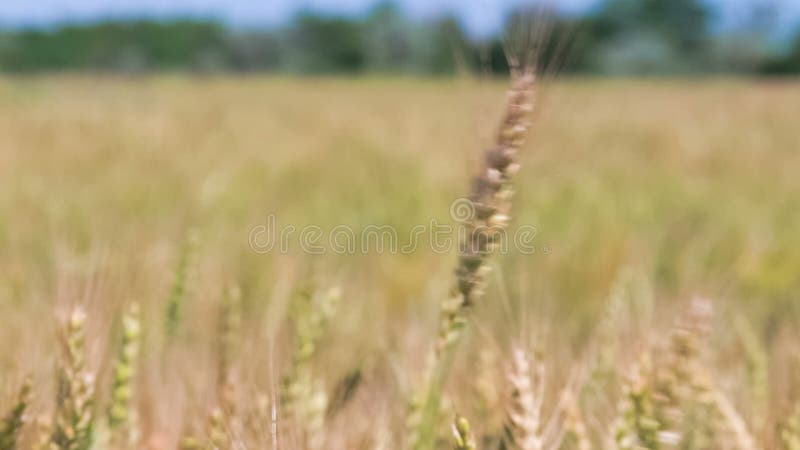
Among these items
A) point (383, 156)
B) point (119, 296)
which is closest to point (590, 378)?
point (119, 296)

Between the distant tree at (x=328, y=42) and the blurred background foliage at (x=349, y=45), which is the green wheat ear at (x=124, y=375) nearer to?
the blurred background foliage at (x=349, y=45)

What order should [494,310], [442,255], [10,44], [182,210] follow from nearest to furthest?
[494,310] → [442,255] → [182,210] → [10,44]

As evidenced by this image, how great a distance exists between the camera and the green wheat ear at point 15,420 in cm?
39

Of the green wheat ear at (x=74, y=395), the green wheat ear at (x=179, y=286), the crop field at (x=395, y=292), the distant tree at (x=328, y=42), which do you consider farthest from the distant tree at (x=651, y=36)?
the green wheat ear at (x=74, y=395)

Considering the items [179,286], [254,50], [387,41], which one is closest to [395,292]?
[179,286]

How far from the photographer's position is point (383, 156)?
1.82 m

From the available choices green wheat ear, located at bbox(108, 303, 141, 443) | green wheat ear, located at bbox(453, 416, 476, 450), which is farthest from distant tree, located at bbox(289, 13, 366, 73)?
green wheat ear, located at bbox(453, 416, 476, 450)

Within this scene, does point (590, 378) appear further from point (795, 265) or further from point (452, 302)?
point (795, 265)

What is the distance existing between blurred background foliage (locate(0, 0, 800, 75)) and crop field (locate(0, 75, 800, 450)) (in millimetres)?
14678

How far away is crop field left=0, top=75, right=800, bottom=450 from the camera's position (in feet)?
1.36

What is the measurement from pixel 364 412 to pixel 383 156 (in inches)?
51.9

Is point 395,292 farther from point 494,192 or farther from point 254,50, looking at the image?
point 254,50

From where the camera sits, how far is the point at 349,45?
75.1ft

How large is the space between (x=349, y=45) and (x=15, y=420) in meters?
23.3
